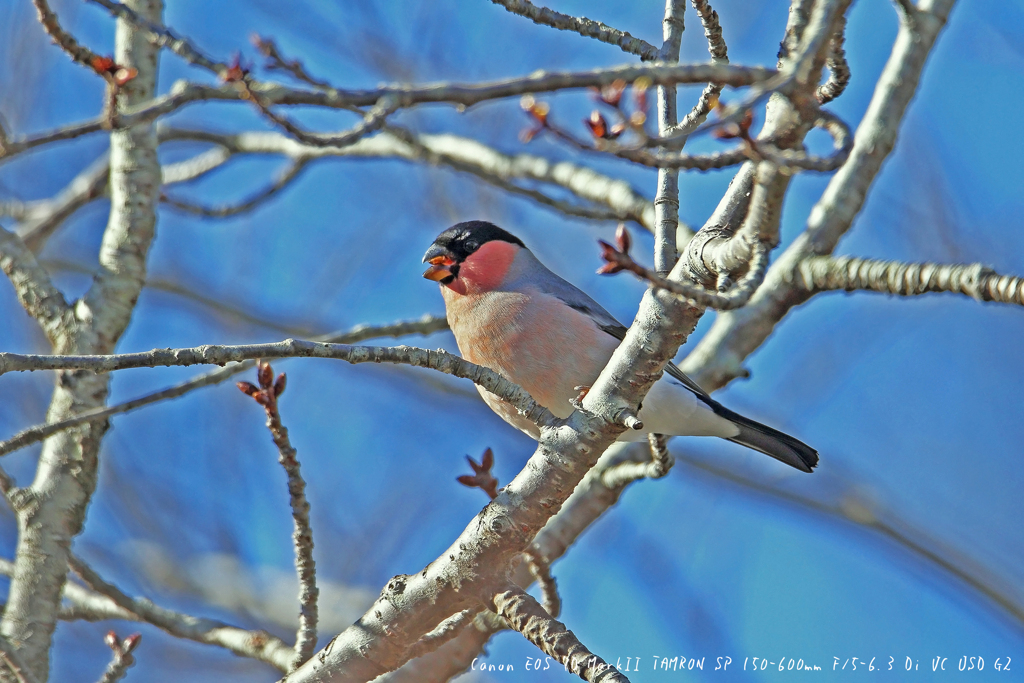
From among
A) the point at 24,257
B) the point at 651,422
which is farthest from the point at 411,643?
the point at 24,257

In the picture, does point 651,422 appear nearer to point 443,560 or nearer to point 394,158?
point 443,560

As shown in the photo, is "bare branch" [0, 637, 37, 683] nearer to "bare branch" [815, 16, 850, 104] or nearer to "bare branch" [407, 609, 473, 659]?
"bare branch" [407, 609, 473, 659]

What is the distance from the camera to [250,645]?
3557 mm

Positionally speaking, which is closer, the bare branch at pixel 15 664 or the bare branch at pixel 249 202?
the bare branch at pixel 15 664

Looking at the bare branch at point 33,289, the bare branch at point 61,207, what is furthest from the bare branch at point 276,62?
the bare branch at point 61,207

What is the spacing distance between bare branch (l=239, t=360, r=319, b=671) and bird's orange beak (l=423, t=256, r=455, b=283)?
2.01 meters

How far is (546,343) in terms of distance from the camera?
4133 millimetres

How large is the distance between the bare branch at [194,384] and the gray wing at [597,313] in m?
0.59

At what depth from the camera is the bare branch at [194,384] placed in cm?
246

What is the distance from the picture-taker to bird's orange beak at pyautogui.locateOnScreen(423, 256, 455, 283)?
15.8 ft

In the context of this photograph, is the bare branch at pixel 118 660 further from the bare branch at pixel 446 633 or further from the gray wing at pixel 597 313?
the gray wing at pixel 597 313

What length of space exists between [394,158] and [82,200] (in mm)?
1850

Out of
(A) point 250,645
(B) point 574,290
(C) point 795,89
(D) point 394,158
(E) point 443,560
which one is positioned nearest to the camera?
(C) point 795,89

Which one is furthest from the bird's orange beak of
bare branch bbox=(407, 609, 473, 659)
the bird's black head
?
bare branch bbox=(407, 609, 473, 659)
